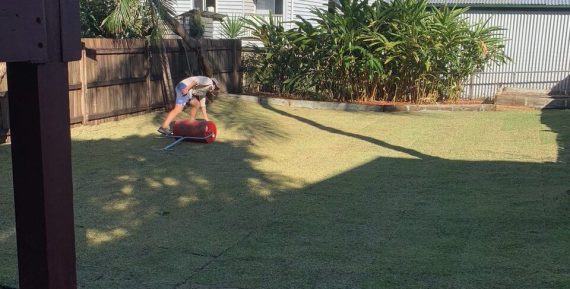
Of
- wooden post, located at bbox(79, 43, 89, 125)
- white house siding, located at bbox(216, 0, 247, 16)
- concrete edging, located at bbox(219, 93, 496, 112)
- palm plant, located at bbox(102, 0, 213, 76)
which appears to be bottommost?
concrete edging, located at bbox(219, 93, 496, 112)

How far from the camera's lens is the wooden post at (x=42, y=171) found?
2.45 m

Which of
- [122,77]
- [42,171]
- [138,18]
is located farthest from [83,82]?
[42,171]

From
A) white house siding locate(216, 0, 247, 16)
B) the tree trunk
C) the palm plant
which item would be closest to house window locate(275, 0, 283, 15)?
white house siding locate(216, 0, 247, 16)

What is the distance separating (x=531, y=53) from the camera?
17.4 m

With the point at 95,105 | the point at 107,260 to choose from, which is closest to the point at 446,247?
the point at 107,260

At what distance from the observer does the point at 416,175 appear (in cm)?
773

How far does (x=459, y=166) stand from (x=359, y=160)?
1396 millimetres

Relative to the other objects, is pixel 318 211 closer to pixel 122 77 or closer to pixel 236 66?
pixel 122 77

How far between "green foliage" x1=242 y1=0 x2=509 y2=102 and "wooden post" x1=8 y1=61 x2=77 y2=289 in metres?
12.7

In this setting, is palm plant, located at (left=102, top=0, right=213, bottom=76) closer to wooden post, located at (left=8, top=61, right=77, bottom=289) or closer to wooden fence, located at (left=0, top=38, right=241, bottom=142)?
wooden fence, located at (left=0, top=38, right=241, bottom=142)

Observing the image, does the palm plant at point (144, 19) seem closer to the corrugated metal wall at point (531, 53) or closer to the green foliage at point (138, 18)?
the green foliage at point (138, 18)

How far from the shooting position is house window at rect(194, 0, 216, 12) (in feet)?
75.5

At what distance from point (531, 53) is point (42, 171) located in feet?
56.4

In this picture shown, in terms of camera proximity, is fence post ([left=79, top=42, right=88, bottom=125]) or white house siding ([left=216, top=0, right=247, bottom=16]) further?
white house siding ([left=216, top=0, right=247, bottom=16])
